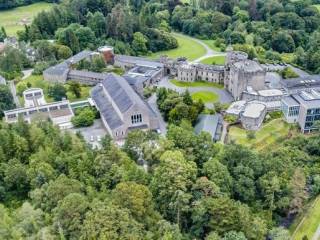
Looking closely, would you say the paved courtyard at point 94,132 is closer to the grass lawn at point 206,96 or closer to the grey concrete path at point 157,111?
the grey concrete path at point 157,111

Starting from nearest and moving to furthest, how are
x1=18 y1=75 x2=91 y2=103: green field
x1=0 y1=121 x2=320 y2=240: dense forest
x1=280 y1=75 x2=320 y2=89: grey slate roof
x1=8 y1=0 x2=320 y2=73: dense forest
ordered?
x1=0 y1=121 x2=320 y2=240: dense forest
x1=280 y1=75 x2=320 y2=89: grey slate roof
x1=18 y1=75 x2=91 y2=103: green field
x1=8 y1=0 x2=320 y2=73: dense forest

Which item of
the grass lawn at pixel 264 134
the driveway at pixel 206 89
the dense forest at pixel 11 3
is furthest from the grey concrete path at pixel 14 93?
the dense forest at pixel 11 3

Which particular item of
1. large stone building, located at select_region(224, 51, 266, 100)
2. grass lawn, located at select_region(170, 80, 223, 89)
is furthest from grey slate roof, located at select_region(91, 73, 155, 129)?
large stone building, located at select_region(224, 51, 266, 100)

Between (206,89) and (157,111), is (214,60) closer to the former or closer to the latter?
(206,89)

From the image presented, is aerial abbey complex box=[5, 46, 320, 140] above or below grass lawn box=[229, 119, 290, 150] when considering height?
above


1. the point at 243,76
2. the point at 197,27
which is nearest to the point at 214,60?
the point at 197,27

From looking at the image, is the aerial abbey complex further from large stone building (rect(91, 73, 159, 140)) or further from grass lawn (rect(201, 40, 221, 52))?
grass lawn (rect(201, 40, 221, 52))
